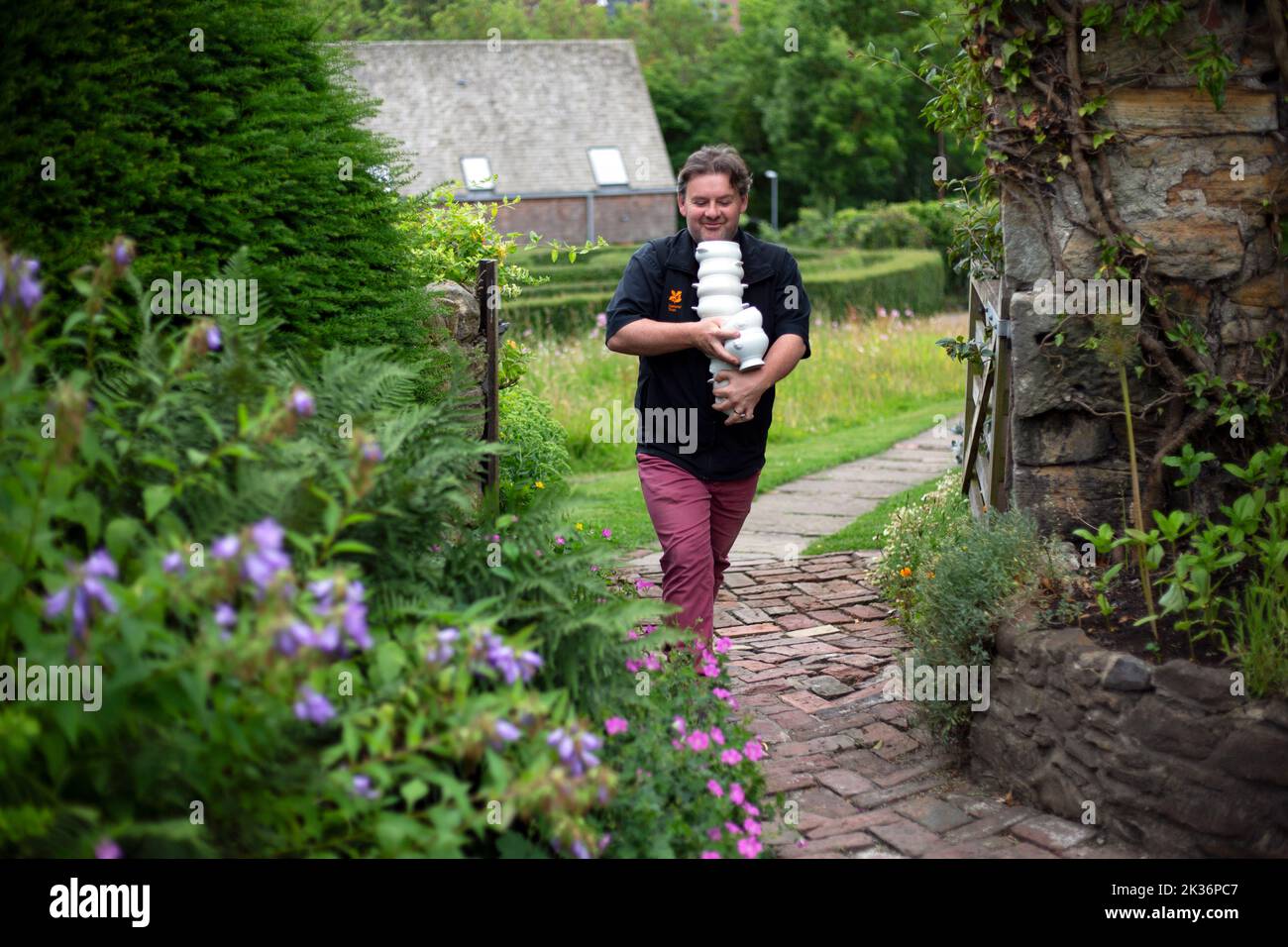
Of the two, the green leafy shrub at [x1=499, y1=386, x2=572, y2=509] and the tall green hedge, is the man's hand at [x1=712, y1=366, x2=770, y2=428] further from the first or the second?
the green leafy shrub at [x1=499, y1=386, x2=572, y2=509]

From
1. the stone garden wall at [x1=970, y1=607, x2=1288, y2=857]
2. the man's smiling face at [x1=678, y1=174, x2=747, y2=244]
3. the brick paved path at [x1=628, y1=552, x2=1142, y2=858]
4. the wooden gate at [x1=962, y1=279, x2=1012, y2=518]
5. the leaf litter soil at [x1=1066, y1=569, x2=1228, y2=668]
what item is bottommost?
the brick paved path at [x1=628, y1=552, x2=1142, y2=858]

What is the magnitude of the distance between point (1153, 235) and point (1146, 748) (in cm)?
203

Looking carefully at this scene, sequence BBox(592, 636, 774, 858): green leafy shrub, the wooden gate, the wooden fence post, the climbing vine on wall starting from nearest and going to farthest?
BBox(592, 636, 774, 858): green leafy shrub < the climbing vine on wall < the wooden gate < the wooden fence post

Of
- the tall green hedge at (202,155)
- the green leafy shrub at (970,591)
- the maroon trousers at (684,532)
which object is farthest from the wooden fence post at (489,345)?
the green leafy shrub at (970,591)

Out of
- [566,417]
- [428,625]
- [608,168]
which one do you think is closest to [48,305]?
[428,625]

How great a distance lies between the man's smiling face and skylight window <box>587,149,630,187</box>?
33233 millimetres

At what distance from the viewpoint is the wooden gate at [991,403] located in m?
5.17

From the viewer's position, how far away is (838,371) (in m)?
14.1

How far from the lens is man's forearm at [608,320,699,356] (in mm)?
4508

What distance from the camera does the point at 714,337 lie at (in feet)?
14.7

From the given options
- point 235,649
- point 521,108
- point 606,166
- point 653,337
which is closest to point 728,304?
point 653,337

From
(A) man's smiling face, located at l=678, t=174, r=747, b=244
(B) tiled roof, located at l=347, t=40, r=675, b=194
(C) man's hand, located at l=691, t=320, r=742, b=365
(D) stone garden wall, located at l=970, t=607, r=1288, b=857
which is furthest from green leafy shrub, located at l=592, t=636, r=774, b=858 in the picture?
(B) tiled roof, located at l=347, t=40, r=675, b=194

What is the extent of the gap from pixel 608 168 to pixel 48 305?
35129 mm
